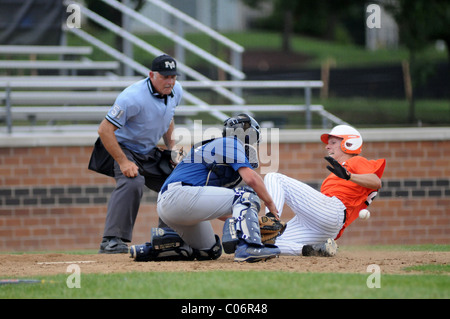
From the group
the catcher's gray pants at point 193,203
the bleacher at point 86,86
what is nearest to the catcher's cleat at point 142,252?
the catcher's gray pants at point 193,203

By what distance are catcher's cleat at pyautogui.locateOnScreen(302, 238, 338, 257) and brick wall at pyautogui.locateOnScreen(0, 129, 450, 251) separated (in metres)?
4.48

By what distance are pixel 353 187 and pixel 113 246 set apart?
100 inches

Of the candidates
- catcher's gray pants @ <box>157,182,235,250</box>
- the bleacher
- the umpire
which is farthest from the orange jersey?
the bleacher

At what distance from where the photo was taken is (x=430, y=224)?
12.0 m

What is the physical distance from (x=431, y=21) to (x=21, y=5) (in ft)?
26.3

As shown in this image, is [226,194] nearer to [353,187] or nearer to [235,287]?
[235,287]

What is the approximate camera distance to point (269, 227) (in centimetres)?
673

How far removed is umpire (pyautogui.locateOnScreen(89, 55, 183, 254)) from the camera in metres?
7.84

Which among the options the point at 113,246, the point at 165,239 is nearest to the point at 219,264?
the point at 165,239

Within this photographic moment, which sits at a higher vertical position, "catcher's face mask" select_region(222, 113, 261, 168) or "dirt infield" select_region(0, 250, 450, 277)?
"catcher's face mask" select_region(222, 113, 261, 168)

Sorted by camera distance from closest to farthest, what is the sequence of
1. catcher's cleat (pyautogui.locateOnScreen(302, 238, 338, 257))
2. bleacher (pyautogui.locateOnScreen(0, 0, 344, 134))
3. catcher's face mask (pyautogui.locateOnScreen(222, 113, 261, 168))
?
1. catcher's face mask (pyautogui.locateOnScreen(222, 113, 261, 168))
2. catcher's cleat (pyautogui.locateOnScreen(302, 238, 338, 257))
3. bleacher (pyautogui.locateOnScreen(0, 0, 344, 134))

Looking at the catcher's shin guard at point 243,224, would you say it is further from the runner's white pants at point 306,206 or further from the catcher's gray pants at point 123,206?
the catcher's gray pants at point 123,206

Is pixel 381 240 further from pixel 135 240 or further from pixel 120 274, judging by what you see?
pixel 120 274

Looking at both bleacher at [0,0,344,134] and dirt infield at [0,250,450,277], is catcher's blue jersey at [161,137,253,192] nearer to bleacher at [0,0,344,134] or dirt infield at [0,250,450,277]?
dirt infield at [0,250,450,277]
